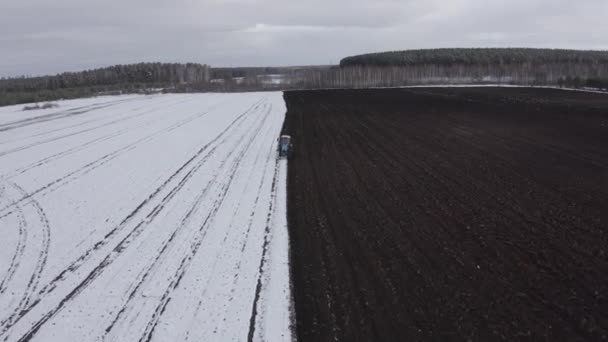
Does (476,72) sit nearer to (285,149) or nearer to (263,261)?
(285,149)

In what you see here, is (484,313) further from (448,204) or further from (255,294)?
(448,204)

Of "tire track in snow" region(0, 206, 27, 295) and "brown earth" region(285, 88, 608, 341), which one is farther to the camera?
"tire track in snow" region(0, 206, 27, 295)

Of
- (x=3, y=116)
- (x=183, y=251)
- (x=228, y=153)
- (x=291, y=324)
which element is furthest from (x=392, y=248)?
(x=3, y=116)

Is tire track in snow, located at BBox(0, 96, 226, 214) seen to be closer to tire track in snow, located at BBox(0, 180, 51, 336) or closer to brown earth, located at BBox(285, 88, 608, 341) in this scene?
tire track in snow, located at BBox(0, 180, 51, 336)

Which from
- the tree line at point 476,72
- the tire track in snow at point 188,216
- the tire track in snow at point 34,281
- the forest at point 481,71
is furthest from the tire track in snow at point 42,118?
the forest at point 481,71

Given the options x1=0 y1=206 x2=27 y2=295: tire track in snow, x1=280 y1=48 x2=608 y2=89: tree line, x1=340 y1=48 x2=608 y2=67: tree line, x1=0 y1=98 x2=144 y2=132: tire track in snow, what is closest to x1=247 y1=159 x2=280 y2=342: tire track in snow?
x1=0 y1=206 x2=27 y2=295: tire track in snow
